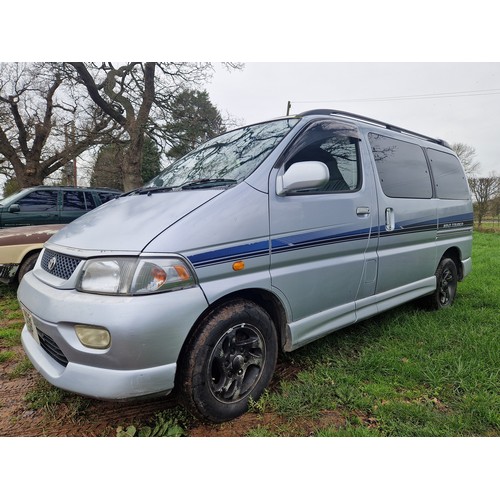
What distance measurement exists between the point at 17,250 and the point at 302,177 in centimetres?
438

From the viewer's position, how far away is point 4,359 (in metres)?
3.01

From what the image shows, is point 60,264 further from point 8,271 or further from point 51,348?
point 8,271

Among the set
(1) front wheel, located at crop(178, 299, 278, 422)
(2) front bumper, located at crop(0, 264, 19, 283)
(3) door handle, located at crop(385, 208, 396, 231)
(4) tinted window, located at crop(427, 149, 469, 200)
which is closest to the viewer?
(1) front wheel, located at crop(178, 299, 278, 422)

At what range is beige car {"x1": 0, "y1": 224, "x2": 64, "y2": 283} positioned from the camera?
462cm

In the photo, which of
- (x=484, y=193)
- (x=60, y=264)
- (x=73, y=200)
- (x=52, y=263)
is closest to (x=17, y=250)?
(x=73, y=200)

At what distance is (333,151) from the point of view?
2791mm

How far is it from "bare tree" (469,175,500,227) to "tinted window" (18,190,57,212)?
72.9ft

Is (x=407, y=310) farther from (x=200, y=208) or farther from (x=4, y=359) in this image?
(x=4, y=359)

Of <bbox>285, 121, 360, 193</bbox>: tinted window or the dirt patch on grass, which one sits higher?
<bbox>285, 121, 360, 193</bbox>: tinted window

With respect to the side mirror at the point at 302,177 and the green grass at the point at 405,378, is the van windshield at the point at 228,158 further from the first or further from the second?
the green grass at the point at 405,378

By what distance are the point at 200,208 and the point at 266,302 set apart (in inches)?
31.5

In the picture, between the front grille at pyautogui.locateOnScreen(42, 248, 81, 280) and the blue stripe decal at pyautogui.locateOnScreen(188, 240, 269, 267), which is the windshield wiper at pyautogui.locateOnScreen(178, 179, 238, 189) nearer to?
the blue stripe decal at pyautogui.locateOnScreen(188, 240, 269, 267)

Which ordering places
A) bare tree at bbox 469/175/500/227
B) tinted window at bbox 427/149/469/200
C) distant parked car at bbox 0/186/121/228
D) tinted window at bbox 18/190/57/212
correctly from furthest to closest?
1. bare tree at bbox 469/175/500/227
2. tinted window at bbox 18/190/57/212
3. distant parked car at bbox 0/186/121/228
4. tinted window at bbox 427/149/469/200

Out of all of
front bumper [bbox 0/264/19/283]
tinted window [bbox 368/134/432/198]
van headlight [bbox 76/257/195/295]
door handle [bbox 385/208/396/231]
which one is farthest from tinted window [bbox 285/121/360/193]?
front bumper [bbox 0/264/19/283]
